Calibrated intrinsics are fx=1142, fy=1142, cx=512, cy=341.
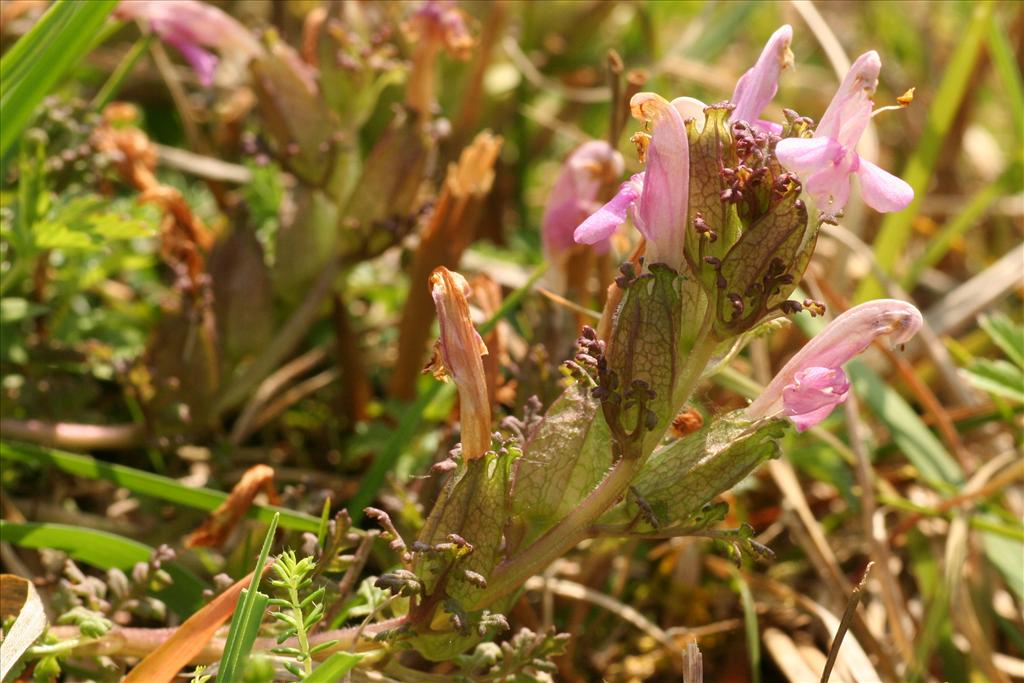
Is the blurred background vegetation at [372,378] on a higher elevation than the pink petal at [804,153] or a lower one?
lower

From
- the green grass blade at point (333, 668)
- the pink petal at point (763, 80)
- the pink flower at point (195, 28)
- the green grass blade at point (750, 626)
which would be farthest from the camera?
the pink flower at point (195, 28)

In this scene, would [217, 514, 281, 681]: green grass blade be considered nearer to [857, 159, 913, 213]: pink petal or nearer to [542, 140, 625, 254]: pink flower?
[857, 159, 913, 213]: pink petal

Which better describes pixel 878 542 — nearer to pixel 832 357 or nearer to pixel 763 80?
pixel 832 357

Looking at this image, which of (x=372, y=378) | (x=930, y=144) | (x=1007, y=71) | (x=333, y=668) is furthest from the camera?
(x=930, y=144)

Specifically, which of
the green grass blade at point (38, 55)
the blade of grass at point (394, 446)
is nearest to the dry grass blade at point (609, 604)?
the blade of grass at point (394, 446)

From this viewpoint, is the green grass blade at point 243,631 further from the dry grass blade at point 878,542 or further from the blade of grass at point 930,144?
the blade of grass at point 930,144

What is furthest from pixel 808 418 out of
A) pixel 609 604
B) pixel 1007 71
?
pixel 1007 71
